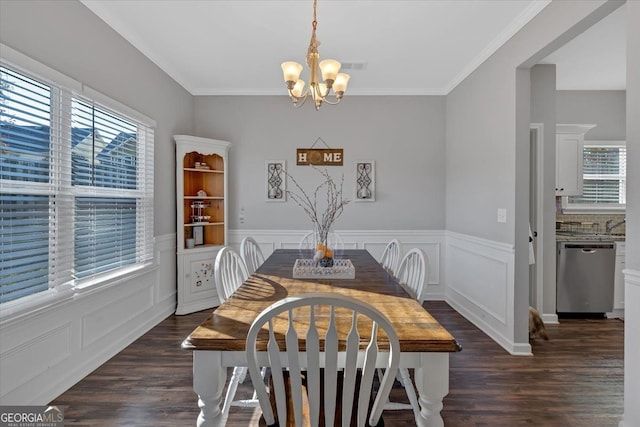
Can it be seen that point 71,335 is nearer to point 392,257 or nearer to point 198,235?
point 198,235

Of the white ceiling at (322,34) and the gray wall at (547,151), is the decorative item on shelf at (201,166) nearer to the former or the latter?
the white ceiling at (322,34)

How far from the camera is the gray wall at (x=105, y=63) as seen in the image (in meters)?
1.93

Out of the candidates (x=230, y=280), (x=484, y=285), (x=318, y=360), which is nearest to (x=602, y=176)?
(x=484, y=285)

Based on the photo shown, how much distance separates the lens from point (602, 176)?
169 inches

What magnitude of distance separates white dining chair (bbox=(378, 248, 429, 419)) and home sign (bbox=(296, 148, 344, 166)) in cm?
211

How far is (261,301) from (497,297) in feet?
8.07

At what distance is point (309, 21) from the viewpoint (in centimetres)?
269

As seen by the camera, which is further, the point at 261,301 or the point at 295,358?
the point at 261,301

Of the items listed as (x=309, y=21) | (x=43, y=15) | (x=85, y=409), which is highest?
(x=309, y=21)

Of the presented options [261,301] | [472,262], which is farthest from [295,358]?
[472,262]

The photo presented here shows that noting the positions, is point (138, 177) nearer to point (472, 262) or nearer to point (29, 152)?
point (29, 152)

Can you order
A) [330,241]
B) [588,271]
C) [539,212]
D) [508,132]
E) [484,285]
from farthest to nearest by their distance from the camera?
[330,241] < [588,271] < [539,212] < [484,285] < [508,132]

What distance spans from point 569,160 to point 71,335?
5070 mm

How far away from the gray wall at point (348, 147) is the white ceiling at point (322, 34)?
40 cm
